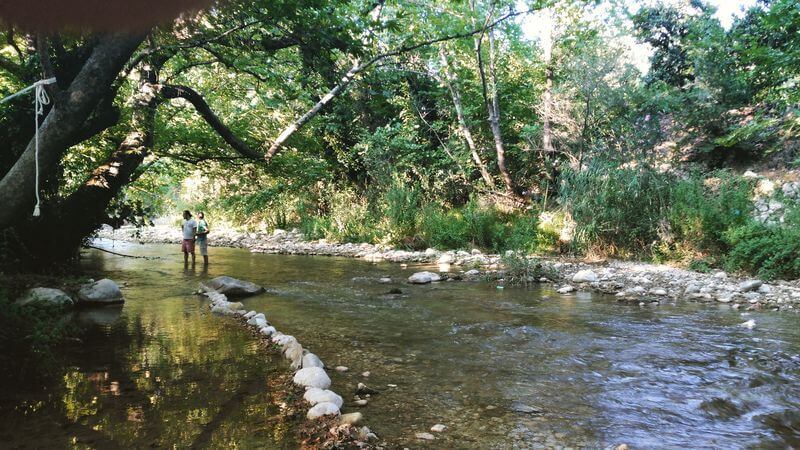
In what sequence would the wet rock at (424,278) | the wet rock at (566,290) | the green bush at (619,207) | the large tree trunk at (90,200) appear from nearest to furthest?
the large tree trunk at (90,200), the wet rock at (566,290), the wet rock at (424,278), the green bush at (619,207)

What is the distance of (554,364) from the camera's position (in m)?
3.94

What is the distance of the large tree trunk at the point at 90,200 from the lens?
22.6 ft

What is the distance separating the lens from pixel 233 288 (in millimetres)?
7121

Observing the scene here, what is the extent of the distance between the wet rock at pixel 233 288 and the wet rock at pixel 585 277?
5060 millimetres

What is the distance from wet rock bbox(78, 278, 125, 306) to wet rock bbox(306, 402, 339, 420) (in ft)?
16.0

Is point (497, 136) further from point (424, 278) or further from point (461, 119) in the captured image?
point (424, 278)

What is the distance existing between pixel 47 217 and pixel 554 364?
23.4 ft

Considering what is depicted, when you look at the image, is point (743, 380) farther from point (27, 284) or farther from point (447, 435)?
point (27, 284)

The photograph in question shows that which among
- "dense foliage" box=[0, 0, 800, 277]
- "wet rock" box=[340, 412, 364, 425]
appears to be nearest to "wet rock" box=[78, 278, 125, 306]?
"dense foliage" box=[0, 0, 800, 277]

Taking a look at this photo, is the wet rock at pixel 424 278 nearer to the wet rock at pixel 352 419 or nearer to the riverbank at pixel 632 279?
the riverbank at pixel 632 279

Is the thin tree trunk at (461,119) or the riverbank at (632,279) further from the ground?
the thin tree trunk at (461,119)

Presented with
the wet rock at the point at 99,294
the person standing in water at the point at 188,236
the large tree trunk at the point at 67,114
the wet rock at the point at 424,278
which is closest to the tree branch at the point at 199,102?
the wet rock at the point at 99,294

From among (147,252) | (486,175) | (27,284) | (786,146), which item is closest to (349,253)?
(486,175)

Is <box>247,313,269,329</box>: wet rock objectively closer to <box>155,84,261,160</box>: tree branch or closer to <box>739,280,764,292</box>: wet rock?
<box>155,84,261,160</box>: tree branch
